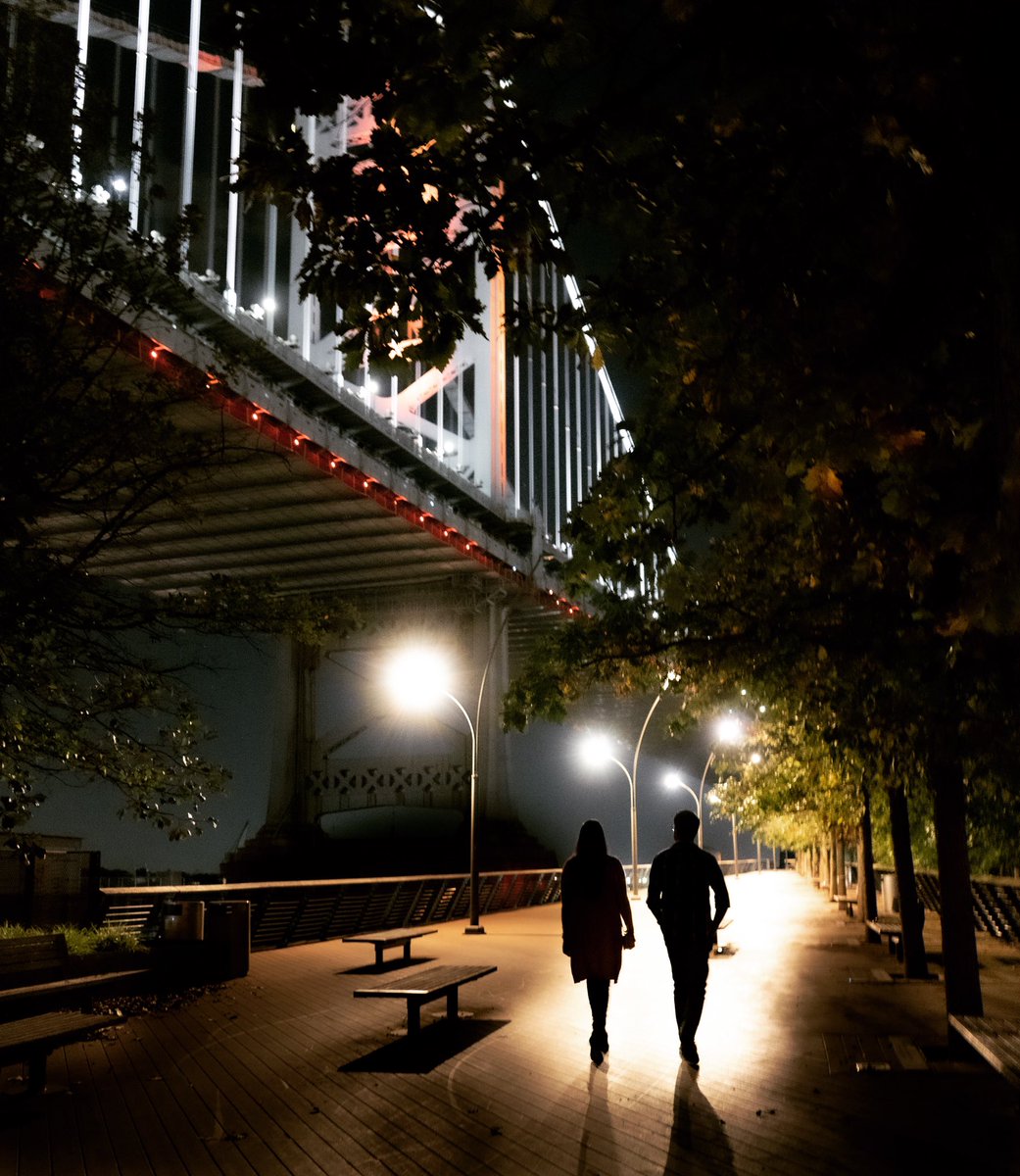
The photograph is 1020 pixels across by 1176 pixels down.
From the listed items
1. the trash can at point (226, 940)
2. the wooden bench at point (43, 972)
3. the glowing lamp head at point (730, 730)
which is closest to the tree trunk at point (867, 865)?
the glowing lamp head at point (730, 730)

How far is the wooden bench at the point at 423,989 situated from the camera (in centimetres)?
788

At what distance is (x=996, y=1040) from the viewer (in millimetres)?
6297

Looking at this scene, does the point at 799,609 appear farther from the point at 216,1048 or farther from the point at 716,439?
the point at 216,1048

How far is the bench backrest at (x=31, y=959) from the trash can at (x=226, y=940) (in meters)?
2.78

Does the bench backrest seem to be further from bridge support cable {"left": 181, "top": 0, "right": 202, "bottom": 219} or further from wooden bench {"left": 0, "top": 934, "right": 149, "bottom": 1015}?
bridge support cable {"left": 181, "top": 0, "right": 202, "bottom": 219}

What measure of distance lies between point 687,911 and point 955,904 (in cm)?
212

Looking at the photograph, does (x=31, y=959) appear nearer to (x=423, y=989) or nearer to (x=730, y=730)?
(x=423, y=989)

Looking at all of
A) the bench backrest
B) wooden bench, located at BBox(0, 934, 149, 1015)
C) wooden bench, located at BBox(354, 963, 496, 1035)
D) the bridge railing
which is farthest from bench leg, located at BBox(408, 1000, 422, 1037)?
the bridge railing

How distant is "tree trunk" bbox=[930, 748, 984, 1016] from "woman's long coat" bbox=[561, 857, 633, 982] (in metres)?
2.39

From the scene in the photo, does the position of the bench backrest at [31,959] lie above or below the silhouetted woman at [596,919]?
below

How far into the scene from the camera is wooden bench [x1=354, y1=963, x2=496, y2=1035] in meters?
7.88

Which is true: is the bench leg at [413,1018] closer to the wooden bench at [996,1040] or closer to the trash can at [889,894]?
the wooden bench at [996,1040]

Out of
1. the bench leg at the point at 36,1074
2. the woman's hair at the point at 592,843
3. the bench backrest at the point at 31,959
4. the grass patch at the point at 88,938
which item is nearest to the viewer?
the bench leg at the point at 36,1074

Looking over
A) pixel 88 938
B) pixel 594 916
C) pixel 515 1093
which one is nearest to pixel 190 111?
pixel 88 938
